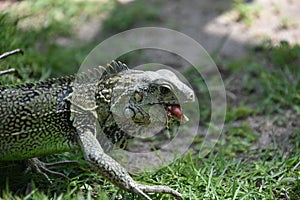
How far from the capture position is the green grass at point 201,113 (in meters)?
4.14

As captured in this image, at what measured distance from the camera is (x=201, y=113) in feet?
19.6

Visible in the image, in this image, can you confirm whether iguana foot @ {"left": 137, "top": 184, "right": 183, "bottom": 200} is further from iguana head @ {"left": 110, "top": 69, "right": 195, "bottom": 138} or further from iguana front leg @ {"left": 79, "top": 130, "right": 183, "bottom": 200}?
iguana head @ {"left": 110, "top": 69, "right": 195, "bottom": 138}

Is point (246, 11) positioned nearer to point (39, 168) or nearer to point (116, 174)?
point (39, 168)

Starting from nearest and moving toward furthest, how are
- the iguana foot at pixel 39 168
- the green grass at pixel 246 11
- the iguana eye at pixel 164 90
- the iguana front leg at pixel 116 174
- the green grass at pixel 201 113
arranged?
the iguana front leg at pixel 116 174 → the iguana eye at pixel 164 90 → the green grass at pixel 201 113 → the iguana foot at pixel 39 168 → the green grass at pixel 246 11

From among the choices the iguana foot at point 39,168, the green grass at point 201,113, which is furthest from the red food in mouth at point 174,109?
the iguana foot at point 39,168

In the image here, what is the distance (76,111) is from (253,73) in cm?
325

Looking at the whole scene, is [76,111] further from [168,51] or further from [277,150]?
[168,51]

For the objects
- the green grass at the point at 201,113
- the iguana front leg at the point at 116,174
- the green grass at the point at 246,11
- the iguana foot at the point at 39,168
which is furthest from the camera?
the green grass at the point at 246,11

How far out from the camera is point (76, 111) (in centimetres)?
418

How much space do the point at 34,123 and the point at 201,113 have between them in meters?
2.43

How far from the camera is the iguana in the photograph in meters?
4.06

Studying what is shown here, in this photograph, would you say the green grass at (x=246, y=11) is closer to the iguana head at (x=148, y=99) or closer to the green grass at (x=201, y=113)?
the green grass at (x=201, y=113)

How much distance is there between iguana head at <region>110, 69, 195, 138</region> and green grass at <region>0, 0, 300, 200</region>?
0.53 meters

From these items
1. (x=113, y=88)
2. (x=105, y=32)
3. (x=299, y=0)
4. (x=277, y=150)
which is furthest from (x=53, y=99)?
(x=299, y=0)
